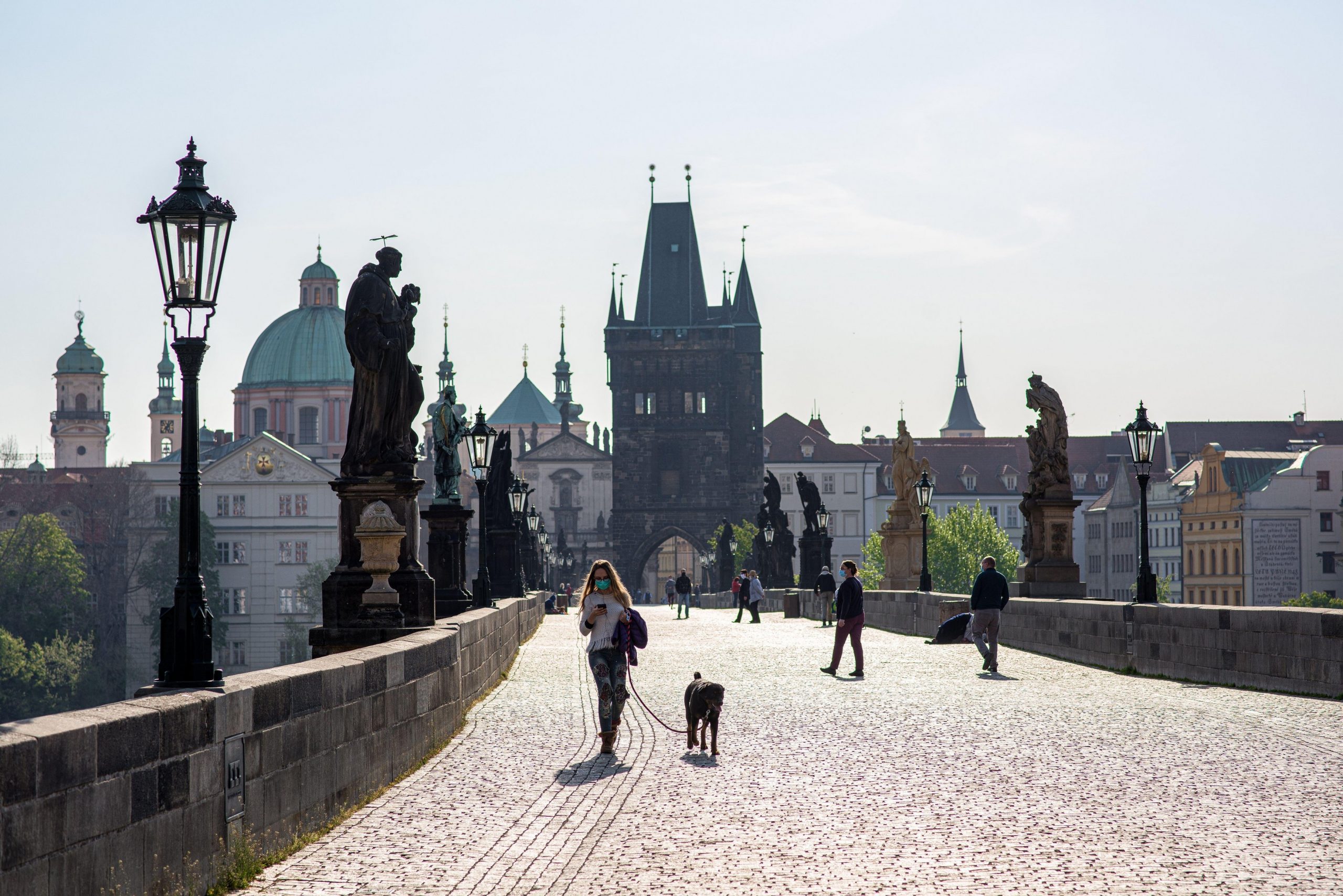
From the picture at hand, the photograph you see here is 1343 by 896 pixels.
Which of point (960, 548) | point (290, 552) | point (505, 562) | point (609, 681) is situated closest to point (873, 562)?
point (960, 548)

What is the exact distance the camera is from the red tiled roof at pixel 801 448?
139 metres

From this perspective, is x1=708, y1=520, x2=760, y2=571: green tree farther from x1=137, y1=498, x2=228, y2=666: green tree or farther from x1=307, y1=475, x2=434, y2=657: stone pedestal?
x1=307, y1=475, x2=434, y2=657: stone pedestal

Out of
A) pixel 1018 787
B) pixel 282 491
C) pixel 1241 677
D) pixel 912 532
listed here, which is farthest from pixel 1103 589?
pixel 1018 787

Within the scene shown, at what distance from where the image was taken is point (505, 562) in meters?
39.0

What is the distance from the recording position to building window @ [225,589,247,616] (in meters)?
122

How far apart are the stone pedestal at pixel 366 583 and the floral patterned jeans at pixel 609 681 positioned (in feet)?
10.5

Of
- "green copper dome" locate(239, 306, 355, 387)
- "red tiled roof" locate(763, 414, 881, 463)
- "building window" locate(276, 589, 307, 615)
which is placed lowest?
"building window" locate(276, 589, 307, 615)

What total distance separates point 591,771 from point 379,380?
20.6ft

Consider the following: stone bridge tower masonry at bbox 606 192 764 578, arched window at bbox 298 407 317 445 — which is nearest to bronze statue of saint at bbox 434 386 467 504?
stone bridge tower masonry at bbox 606 192 764 578

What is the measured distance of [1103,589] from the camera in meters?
122

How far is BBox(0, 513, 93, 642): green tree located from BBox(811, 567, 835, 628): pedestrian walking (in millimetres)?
68599

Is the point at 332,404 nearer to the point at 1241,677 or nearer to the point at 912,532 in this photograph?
the point at 912,532

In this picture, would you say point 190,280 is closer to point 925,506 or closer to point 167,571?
point 925,506

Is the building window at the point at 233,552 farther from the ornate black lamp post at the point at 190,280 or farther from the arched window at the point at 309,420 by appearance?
the ornate black lamp post at the point at 190,280
